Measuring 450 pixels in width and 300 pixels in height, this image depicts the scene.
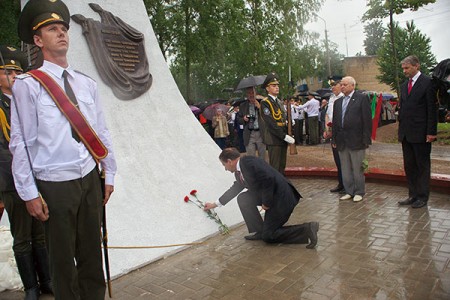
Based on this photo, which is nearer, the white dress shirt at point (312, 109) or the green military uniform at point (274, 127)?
the green military uniform at point (274, 127)

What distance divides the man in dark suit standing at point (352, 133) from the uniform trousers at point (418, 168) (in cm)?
55

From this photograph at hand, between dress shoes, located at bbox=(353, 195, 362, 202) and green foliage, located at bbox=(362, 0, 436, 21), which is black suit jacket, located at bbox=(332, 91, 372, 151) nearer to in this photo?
dress shoes, located at bbox=(353, 195, 362, 202)

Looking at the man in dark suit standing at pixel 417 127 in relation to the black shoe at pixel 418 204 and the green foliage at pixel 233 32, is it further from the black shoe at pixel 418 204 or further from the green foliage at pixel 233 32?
the green foliage at pixel 233 32

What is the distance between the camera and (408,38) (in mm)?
31109

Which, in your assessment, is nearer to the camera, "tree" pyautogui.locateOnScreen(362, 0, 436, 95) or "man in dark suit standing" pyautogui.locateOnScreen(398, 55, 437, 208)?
"man in dark suit standing" pyautogui.locateOnScreen(398, 55, 437, 208)

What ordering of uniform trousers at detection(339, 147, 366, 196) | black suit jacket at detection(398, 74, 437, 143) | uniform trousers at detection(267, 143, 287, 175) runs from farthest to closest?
uniform trousers at detection(267, 143, 287, 175), uniform trousers at detection(339, 147, 366, 196), black suit jacket at detection(398, 74, 437, 143)

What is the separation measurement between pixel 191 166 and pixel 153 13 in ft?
38.8

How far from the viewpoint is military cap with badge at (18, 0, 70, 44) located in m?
2.31

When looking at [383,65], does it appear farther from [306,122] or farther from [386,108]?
[306,122]

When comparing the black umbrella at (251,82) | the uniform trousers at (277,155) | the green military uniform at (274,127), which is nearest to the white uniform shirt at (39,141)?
the green military uniform at (274,127)

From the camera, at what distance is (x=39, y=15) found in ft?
7.63

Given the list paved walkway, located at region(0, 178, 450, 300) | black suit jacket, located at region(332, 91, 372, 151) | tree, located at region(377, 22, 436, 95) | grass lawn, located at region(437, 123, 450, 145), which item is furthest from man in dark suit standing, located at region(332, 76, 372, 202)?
tree, located at region(377, 22, 436, 95)

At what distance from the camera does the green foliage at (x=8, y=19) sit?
977 cm

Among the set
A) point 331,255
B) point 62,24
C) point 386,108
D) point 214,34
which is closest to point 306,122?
point 214,34
